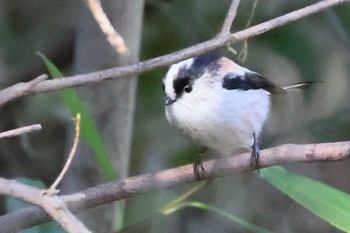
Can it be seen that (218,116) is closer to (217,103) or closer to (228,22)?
(217,103)

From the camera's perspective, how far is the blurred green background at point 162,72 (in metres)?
2.11

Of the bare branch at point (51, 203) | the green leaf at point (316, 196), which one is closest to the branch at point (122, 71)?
the bare branch at point (51, 203)

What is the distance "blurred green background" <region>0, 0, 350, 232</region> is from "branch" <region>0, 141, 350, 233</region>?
603 millimetres

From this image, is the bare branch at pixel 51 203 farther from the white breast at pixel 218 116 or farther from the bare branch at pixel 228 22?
the white breast at pixel 218 116

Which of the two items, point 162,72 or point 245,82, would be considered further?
point 162,72

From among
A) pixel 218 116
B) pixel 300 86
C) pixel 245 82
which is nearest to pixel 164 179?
pixel 218 116

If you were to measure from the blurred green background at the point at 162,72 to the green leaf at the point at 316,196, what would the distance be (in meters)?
0.55

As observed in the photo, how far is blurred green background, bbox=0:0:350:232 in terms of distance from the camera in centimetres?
211

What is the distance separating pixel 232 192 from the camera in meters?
2.58

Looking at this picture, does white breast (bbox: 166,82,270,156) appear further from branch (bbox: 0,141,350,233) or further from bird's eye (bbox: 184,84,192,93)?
branch (bbox: 0,141,350,233)

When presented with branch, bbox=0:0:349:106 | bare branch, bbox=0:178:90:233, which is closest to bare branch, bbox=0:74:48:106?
branch, bbox=0:0:349:106

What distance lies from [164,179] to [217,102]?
432mm

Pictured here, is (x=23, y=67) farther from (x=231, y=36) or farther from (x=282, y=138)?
(x=231, y=36)

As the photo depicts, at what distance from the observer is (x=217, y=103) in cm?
181
